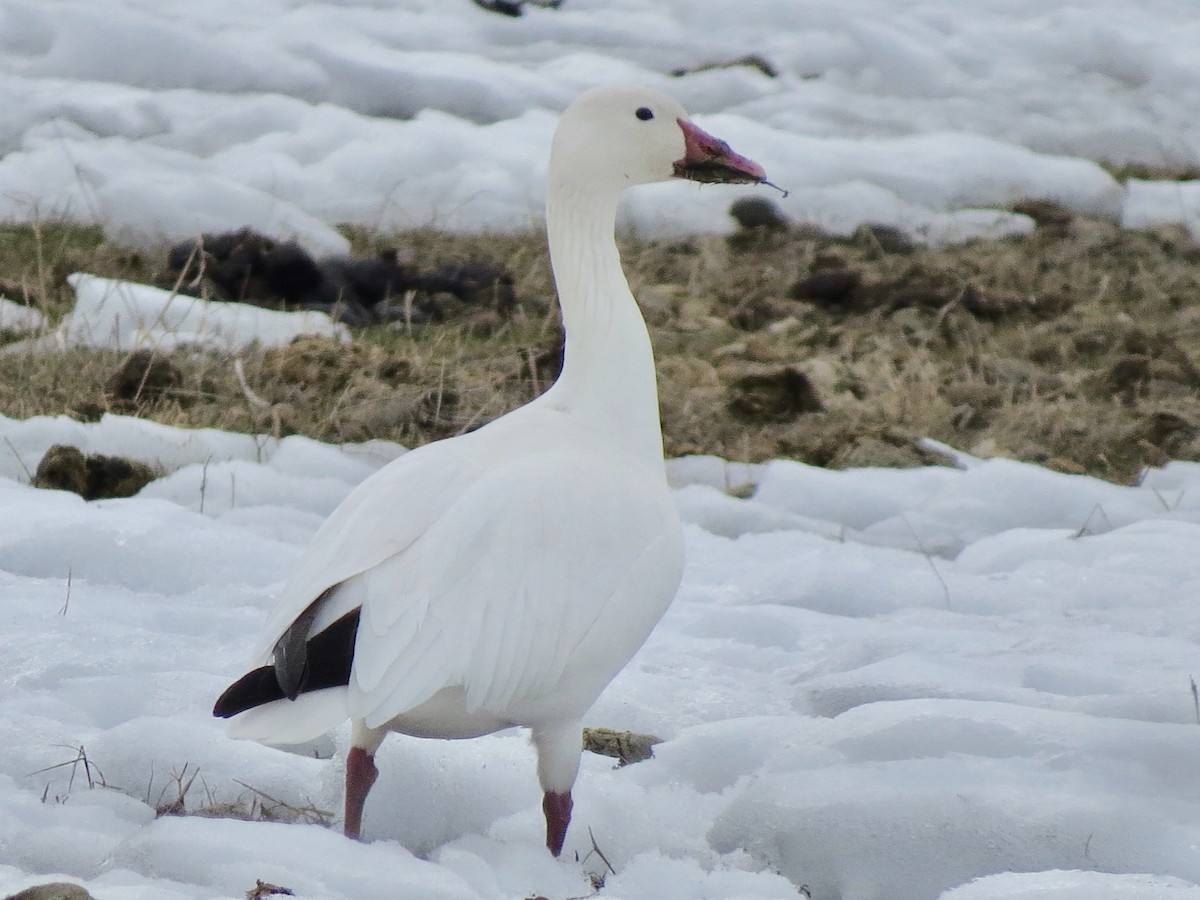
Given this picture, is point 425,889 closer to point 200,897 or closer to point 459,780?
point 200,897

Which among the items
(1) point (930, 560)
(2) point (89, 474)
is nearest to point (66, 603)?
(2) point (89, 474)

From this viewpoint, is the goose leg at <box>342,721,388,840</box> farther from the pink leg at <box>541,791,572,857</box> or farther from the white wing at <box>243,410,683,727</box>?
the pink leg at <box>541,791,572,857</box>

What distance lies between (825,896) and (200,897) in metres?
1.05

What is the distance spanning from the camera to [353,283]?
6938 millimetres

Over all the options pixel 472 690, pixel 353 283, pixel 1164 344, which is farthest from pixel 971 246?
pixel 472 690

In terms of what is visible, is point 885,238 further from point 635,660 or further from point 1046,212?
point 635,660

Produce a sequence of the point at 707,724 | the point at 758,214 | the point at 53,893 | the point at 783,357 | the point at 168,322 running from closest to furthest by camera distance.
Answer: the point at 53,893, the point at 707,724, the point at 168,322, the point at 783,357, the point at 758,214

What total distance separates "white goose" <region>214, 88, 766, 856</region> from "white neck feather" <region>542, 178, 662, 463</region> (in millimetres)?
73

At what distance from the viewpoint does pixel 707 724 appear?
3312 mm

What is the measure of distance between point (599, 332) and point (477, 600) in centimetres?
87

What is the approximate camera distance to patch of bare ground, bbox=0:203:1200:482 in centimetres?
541

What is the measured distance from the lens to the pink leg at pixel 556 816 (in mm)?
2826

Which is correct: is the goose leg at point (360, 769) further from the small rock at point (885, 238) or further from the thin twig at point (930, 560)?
the small rock at point (885, 238)

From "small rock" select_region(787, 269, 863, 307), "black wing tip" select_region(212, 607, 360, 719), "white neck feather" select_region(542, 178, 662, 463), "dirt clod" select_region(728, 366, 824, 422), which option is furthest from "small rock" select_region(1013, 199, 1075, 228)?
"black wing tip" select_region(212, 607, 360, 719)
